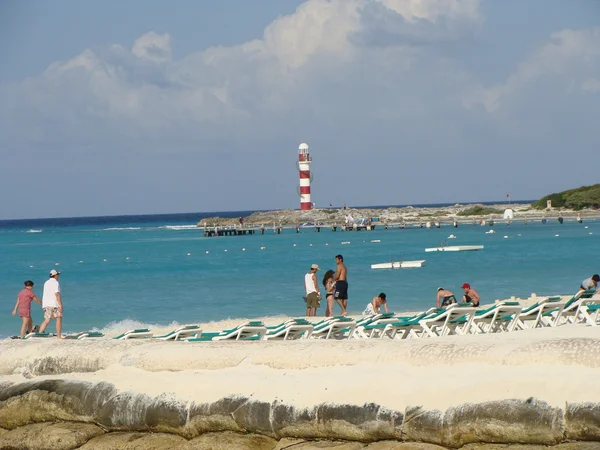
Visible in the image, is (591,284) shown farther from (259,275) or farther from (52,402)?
(259,275)

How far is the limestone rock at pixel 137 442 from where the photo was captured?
27.4ft

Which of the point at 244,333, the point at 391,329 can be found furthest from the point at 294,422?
the point at 391,329

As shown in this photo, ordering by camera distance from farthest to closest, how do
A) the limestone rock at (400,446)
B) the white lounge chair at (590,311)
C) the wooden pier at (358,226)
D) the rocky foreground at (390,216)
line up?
the rocky foreground at (390,216) < the wooden pier at (358,226) < the white lounge chair at (590,311) < the limestone rock at (400,446)

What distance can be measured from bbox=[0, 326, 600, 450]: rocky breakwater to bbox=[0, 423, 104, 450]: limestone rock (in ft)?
0.04

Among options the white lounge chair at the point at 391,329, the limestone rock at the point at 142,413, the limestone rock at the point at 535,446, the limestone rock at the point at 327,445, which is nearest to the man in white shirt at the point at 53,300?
the white lounge chair at the point at 391,329

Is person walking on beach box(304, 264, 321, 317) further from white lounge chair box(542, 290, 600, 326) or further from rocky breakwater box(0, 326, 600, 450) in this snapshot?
rocky breakwater box(0, 326, 600, 450)

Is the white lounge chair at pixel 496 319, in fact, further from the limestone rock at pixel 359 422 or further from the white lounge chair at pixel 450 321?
the limestone rock at pixel 359 422

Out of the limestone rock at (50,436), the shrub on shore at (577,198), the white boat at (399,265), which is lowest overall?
the white boat at (399,265)

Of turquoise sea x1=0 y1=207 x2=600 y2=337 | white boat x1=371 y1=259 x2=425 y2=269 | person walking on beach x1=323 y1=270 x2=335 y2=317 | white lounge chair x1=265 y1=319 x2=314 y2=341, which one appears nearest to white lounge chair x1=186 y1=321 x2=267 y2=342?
white lounge chair x1=265 y1=319 x2=314 y2=341

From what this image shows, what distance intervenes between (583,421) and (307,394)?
2.48 m

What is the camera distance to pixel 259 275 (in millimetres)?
37719

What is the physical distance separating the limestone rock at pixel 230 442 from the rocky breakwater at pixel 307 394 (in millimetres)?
13

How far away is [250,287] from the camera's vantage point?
32469mm

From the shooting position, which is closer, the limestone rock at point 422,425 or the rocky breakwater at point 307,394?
the rocky breakwater at point 307,394
